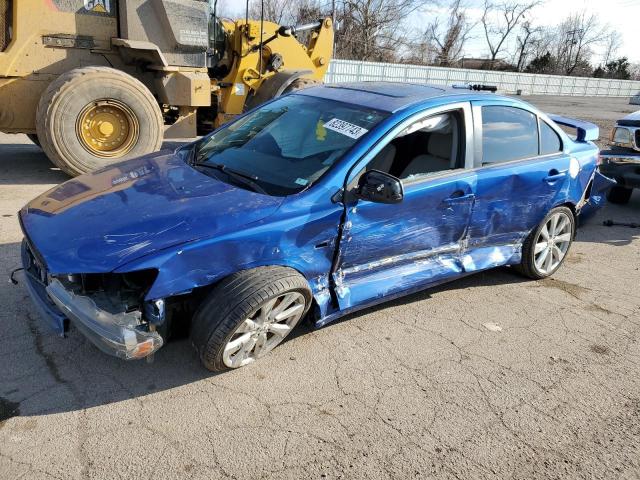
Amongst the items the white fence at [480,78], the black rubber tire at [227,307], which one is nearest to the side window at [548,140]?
the black rubber tire at [227,307]

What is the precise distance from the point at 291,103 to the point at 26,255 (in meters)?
2.13

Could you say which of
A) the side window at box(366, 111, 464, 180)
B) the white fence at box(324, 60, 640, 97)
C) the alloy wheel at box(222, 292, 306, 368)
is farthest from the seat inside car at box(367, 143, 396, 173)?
the white fence at box(324, 60, 640, 97)

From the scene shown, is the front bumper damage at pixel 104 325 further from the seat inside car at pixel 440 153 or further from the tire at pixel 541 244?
the tire at pixel 541 244

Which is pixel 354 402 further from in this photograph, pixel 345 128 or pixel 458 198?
pixel 345 128

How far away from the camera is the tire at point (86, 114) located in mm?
6207

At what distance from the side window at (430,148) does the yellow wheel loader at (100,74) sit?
434 centimetres

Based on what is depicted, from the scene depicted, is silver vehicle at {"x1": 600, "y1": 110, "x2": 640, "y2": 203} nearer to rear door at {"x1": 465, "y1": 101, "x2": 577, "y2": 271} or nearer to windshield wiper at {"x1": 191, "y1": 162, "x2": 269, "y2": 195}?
rear door at {"x1": 465, "y1": 101, "x2": 577, "y2": 271}

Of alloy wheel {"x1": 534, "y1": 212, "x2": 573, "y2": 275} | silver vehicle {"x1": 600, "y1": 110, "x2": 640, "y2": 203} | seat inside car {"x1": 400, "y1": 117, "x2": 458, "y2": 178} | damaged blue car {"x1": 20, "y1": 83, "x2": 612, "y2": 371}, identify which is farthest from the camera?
silver vehicle {"x1": 600, "y1": 110, "x2": 640, "y2": 203}

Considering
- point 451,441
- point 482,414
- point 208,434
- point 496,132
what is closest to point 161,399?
point 208,434

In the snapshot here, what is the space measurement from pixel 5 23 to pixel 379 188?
5.80 metres

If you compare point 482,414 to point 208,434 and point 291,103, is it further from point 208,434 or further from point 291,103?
point 291,103

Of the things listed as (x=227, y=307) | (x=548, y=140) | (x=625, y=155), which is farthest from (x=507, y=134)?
(x=625, y=155)

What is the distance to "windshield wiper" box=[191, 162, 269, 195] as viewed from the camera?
124 inches

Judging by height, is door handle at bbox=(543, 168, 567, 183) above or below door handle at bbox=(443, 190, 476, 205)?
above
